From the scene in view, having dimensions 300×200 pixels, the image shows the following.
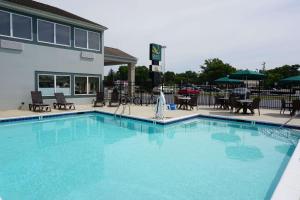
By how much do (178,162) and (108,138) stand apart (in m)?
3.36

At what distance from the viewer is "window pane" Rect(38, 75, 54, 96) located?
47.5 ft

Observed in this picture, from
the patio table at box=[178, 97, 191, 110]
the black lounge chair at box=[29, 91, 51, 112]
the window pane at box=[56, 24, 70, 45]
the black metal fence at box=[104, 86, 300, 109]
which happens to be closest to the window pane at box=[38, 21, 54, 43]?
the window pane at box=[56, 24, 70, 45]

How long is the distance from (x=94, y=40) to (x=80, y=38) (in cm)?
116

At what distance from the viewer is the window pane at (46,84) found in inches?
570

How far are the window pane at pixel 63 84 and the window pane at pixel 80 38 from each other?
2.48 meters

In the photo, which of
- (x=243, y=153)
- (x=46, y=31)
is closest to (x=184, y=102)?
(x=243, y=153)

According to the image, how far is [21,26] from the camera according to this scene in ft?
43.7

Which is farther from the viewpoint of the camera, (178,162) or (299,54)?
(299,54)

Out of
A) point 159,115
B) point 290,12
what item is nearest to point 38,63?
point 159,115

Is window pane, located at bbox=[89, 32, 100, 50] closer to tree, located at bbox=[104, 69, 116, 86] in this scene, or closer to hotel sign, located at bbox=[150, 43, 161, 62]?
tree, located at bbox=[104, 69, 116, 86]

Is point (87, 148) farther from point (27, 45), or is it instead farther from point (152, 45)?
point (27, 45)

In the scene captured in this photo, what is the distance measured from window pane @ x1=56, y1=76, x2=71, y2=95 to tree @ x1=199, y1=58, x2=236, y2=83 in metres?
41.0

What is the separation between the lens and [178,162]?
6.16m

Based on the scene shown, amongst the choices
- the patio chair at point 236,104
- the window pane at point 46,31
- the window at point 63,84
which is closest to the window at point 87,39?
the window pane at point 46,31
